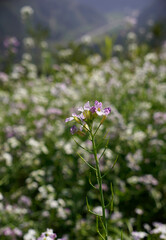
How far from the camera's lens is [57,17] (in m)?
96.5

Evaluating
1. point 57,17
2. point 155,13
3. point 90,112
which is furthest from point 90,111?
point 57,17

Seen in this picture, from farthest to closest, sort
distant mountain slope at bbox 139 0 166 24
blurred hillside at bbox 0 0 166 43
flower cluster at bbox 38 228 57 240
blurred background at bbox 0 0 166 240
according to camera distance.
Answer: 1. blurred hillside at bbox 0 0 166 43
2. distant mountain slope at bbox 139 0 166 24
3. blurred background at bbox 0 0 166 240
4. flower cluster at bbox 38 228 57 240

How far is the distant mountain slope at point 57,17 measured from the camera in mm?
73750

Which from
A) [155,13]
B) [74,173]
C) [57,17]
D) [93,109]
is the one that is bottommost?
[93,109]

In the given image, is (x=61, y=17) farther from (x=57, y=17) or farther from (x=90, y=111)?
(x=90, y=111)

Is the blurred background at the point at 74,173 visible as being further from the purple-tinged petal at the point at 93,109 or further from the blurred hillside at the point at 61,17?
the blurred hillside at the point at 61,17

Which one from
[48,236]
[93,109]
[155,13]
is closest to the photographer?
[93,109]

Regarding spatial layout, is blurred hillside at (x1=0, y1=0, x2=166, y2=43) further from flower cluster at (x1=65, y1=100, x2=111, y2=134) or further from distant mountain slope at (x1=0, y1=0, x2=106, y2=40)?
flower cluster at (x1=65, y1=100, x2=111, y2=134)

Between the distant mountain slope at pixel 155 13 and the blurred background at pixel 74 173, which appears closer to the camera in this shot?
the blurred background at pixel 74 173

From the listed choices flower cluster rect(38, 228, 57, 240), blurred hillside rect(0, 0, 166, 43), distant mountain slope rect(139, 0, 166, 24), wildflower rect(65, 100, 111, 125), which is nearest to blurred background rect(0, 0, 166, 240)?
wildflower rect(65, 100, 111, 125)

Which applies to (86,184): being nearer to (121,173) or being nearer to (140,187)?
(121,173)

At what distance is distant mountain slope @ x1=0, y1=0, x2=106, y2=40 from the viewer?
242ft

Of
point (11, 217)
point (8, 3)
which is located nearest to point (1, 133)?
point (11, 217)

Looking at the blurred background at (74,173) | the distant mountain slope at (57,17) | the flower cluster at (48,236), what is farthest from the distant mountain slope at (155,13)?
the distant mountain slope at (57,17)
